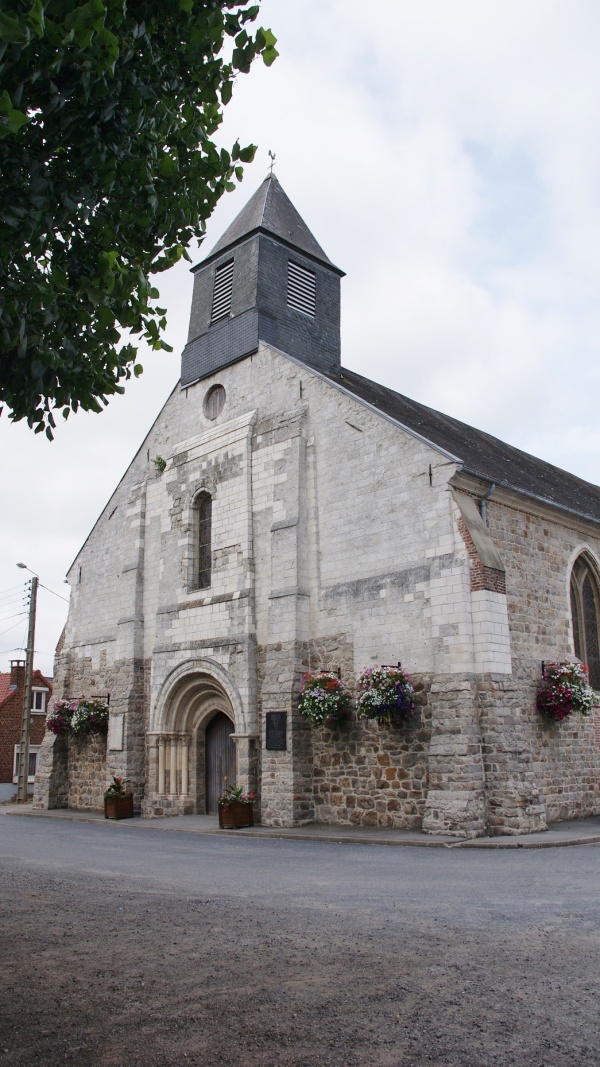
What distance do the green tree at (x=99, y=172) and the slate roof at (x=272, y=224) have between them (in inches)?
543

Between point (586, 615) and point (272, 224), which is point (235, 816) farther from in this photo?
point (272, 224)

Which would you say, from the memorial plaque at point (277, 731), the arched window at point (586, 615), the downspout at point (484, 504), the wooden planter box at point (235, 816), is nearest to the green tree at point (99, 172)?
the downspout at point (484, 504)

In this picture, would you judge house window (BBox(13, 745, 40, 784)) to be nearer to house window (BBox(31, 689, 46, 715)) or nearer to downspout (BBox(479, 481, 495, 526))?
house window (BBox(31, 689, 46, 715))

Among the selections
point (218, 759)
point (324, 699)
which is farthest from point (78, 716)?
point (324, 699)

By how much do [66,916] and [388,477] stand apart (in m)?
9.87

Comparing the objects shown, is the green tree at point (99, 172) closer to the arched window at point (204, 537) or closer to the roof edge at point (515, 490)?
the roof edge at point (515, 490)

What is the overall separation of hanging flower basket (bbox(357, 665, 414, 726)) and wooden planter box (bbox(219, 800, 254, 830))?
3.27 m

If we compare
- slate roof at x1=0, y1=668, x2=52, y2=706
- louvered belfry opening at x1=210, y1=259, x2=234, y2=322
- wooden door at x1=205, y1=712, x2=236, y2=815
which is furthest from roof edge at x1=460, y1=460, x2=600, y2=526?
slate roof at x1=0, y1=668, x2=52, y2=706

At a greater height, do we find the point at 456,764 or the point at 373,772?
the point at 456,764

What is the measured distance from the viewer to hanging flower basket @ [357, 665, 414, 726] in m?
13.6

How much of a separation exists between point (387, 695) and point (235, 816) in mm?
4020

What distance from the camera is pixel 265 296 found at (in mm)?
19172

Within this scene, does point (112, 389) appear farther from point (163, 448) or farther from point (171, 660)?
point (163, 448)

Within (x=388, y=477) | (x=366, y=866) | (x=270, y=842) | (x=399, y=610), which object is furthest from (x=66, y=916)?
(x=388, y=477)
